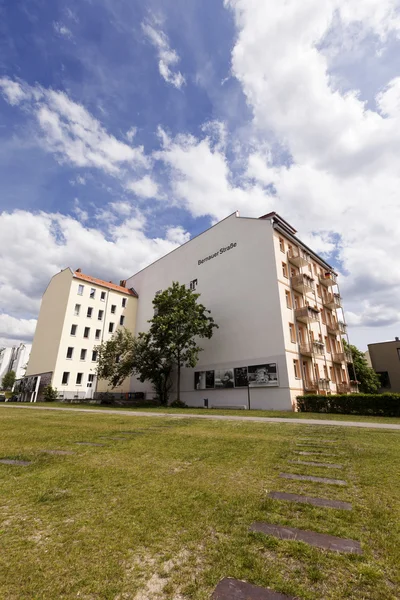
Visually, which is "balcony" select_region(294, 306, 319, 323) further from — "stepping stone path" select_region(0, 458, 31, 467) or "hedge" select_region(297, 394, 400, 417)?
"stepping stone path" select_region(0, 458, 31, 467)

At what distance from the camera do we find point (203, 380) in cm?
3266

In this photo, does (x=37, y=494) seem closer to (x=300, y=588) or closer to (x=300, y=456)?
(x=300, y=588)

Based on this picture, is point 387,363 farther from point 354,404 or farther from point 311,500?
point 311,500

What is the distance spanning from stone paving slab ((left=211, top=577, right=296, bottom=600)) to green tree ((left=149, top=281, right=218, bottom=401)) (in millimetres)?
27289

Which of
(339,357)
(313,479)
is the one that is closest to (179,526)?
A: (313,479)

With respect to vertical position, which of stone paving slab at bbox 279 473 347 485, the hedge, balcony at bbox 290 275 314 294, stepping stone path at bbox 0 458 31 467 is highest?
balcony at bbox 290 275 314 294

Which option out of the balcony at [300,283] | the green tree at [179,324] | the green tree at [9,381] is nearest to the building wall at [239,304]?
the green tree at [179,324]

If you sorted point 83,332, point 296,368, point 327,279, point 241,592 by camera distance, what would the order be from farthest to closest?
point 83,332 → point 327,279 → point 296,368 → point 241,592

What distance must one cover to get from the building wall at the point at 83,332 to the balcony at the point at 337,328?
29.8m

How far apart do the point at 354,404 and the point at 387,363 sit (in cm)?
3007

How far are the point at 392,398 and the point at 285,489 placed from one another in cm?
1854

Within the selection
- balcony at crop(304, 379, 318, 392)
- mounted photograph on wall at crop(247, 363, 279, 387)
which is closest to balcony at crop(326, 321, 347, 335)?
balcony at crop(304, 379, 318, 392)

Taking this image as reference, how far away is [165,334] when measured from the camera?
100 feet

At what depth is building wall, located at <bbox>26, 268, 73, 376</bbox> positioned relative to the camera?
40.6 m
